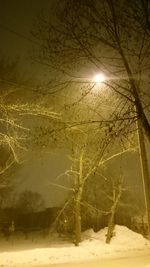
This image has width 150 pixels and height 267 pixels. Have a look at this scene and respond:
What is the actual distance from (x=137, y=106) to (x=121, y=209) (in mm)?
33099

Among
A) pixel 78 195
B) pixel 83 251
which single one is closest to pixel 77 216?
Answer: pixel 78 195

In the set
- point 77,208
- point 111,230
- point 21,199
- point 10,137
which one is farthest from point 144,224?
point 21,199

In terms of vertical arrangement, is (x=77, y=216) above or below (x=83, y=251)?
above

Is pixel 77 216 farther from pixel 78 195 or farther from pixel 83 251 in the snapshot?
pixel 83 251

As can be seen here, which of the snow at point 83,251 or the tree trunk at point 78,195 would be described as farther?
the tree trunk at point 78,195

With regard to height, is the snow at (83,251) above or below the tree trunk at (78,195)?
below

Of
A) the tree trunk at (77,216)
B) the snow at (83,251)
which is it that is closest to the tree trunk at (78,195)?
the tree trunk at (77,216)

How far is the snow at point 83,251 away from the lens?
73.5 feet

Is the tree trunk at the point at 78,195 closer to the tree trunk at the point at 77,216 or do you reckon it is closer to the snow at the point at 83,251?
the tree trunk at the point at 77,216

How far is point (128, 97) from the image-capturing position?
12.4 metres

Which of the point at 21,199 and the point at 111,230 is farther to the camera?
the point at 21,199

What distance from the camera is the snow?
2239cm

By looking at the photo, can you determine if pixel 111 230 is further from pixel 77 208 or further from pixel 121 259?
pixel 121 259

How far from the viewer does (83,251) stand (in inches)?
1000
